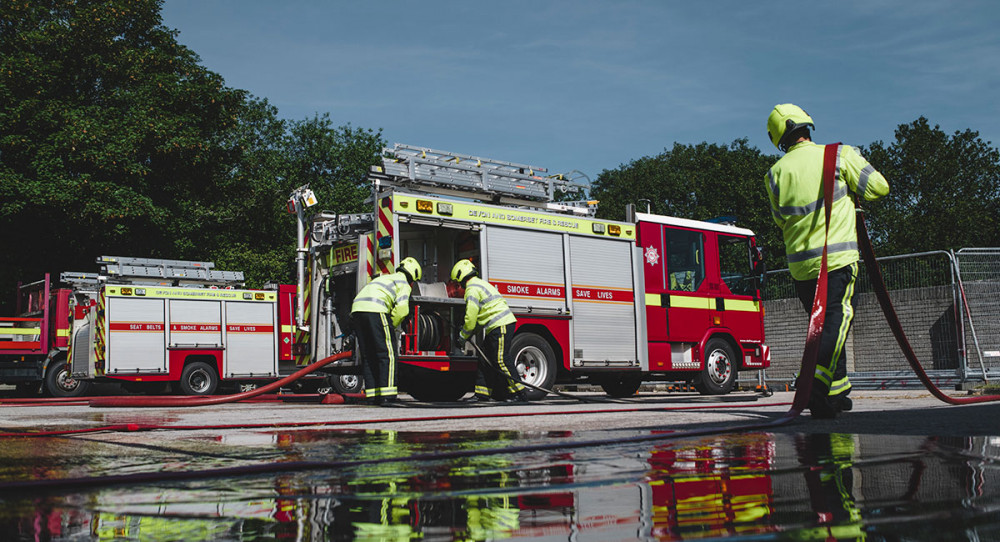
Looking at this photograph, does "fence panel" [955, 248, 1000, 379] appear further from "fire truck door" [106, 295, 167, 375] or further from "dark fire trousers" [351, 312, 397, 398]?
"fire truck door" [106, 295, 167, 375]

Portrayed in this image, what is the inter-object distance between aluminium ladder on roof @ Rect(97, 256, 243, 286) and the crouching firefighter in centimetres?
1061

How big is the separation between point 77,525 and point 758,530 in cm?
160

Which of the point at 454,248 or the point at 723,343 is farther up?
the point at 454,248

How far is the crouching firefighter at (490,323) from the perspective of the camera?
33.2 feet

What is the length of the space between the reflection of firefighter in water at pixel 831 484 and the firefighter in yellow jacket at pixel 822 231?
1417mm

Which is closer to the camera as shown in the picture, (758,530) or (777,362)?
(758,530)

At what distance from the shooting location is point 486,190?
11.7m

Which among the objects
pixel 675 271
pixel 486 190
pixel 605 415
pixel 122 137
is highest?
pixel 122 137

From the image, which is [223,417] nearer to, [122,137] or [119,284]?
[119,284]

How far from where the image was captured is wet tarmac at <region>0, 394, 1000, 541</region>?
6.88 feet

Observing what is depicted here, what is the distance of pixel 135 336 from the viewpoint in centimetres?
1780

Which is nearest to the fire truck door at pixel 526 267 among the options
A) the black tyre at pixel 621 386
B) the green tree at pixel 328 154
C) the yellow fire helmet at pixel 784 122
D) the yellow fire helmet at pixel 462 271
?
the yellow fire helmet at pixel 462 271

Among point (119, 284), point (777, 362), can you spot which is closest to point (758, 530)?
point (777, 362)

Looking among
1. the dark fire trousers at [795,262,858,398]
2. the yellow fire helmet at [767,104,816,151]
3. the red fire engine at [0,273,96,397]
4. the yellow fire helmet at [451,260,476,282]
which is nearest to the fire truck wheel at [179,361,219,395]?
the red fire engine at [0,273,96,397]
